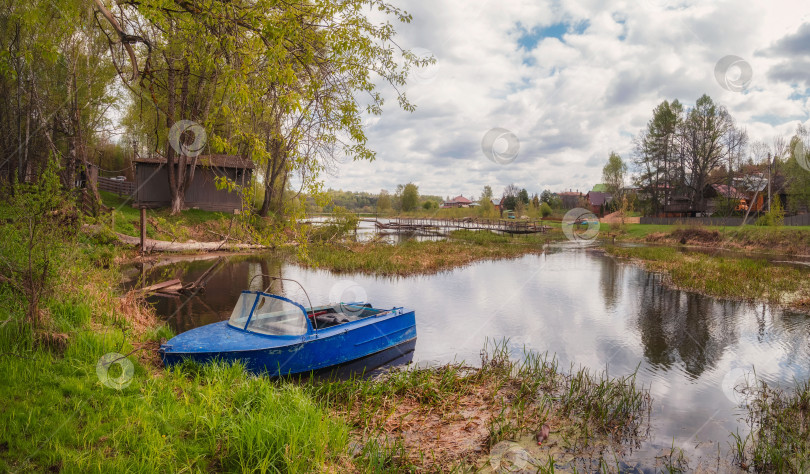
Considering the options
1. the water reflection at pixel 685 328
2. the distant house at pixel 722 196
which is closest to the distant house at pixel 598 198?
the distant house at pixel 722 196

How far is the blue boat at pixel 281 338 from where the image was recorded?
7.69 meters

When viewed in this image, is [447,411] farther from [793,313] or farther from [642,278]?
[642,278]

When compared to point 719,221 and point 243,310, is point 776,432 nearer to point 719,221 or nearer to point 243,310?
A: point 243,310

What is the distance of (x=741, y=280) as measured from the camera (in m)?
19.8

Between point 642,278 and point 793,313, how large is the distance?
8.26 m

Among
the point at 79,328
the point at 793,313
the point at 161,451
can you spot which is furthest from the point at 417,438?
the point at 793,313

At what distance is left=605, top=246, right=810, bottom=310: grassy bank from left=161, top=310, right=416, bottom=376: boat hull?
636 inches

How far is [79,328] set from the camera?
25.0 ft

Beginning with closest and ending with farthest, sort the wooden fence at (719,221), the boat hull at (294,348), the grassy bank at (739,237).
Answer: the boat hull at (294,348) < the grassy bank at (739,237) < the wooden fence at (719,221)

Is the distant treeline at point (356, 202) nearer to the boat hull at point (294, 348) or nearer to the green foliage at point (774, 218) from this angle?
the boat hull at point (294, 348)

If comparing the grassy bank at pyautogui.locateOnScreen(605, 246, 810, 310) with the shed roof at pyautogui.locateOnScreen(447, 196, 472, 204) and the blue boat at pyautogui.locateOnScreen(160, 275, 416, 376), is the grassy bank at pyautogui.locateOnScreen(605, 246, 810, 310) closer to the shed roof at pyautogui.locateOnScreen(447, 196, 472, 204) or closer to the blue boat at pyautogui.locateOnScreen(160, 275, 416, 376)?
the blue boat at pyautogui.locateOnScreen(160, 275, 416, 376)

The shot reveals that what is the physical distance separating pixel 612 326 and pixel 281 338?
10.7 meters

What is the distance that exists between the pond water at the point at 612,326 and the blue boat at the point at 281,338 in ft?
5.81

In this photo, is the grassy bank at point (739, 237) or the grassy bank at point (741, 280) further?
the grassy bank at point (739, 237)
